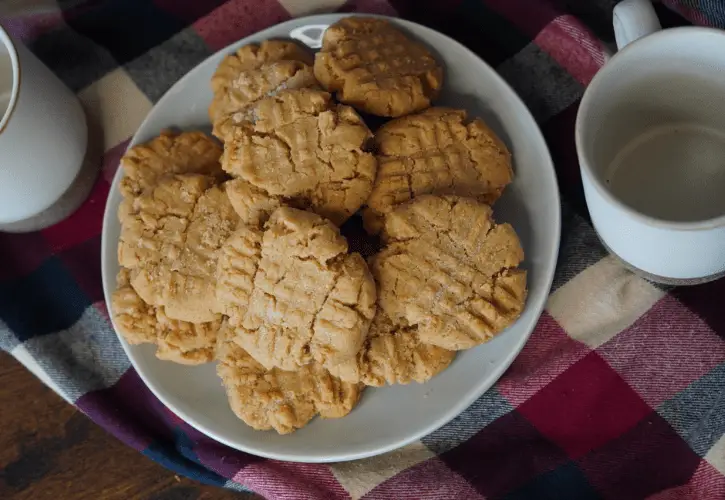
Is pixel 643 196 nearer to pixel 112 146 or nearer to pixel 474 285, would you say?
pixel 474 285

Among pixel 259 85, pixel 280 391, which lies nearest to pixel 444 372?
pixel 280 391

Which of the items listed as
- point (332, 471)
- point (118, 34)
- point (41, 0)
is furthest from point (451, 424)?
point (41, 0)

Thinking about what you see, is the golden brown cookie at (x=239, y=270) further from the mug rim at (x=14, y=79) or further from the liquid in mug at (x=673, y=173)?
the liquid in mug at (x=673, y=173)

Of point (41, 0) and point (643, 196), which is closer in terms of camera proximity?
point (643, 196)

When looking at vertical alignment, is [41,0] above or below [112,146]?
above

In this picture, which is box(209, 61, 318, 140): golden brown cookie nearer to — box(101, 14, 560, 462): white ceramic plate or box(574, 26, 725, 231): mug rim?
box(101, 14, 560, 462): white ceramic plate

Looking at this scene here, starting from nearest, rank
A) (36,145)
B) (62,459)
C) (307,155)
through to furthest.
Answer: (307,155), (36,145), (62,459)

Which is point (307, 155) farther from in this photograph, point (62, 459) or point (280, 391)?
point (62, 459)
